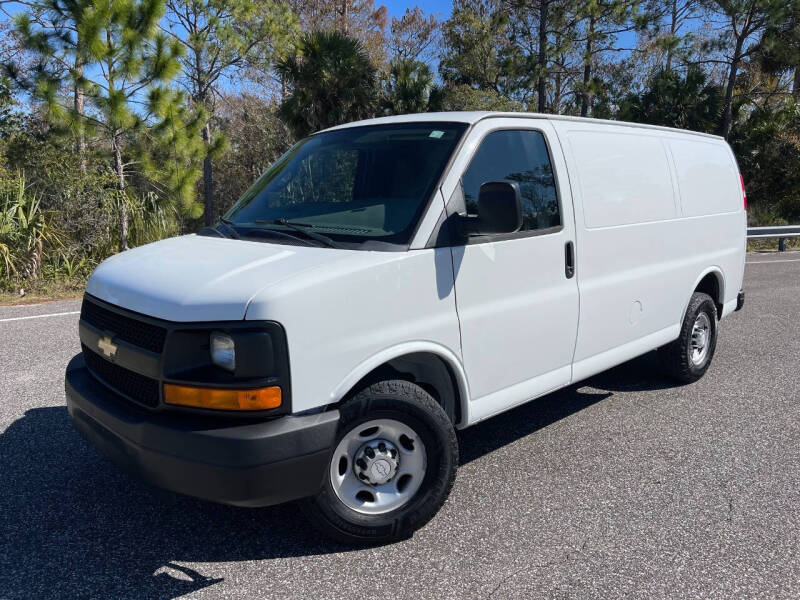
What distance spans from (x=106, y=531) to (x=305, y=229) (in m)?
1.80

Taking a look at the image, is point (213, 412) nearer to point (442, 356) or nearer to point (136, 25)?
point (442, 356)

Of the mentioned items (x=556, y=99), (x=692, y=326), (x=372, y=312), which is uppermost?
(x=556, y=99)

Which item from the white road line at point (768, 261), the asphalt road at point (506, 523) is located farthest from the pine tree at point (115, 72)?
the white road line at point (768, 261)

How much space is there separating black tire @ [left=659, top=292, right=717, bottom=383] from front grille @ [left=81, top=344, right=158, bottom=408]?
4123 millimetres

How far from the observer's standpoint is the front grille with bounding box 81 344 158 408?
2938 millimetres

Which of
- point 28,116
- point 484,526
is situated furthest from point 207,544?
point 28,116

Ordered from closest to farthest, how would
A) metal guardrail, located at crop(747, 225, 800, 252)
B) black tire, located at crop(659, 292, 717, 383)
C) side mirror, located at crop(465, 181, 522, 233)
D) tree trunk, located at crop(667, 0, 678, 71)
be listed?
1. side mirror, located at crop(465, 181, 522, 233)
2. black tire, located at crop(659, 292, 717, 383)
3. metal guardrail, located at crop(747, 225, 800, 252)
4. tree trunk, located at crop(667, 0, 678, 71)

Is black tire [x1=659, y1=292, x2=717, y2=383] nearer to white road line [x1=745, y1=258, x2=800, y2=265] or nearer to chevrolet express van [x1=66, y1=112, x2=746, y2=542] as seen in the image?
chevrolet express van [x1=66, y1=112, x2=746, y2=542]

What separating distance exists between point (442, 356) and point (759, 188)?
22604 mm

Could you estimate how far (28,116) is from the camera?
14.2m

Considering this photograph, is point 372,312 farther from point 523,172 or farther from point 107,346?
point 523,172

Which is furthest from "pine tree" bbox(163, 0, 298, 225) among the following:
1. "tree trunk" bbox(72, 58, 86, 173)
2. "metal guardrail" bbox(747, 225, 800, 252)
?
"metal guardrail" bbox(747, 225, 800, 252)

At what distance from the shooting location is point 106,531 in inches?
130

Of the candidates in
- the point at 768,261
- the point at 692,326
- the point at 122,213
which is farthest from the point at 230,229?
the point at 768,261
